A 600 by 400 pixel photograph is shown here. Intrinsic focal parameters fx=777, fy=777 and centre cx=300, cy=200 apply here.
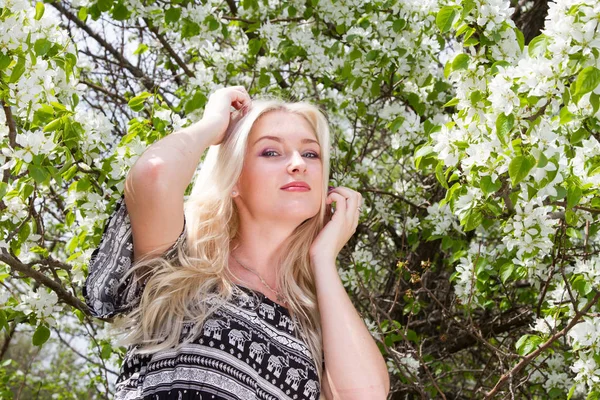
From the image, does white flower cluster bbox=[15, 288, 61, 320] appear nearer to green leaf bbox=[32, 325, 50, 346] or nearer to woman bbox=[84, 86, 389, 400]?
green leaf bbox=[32, 325, 50, 346]

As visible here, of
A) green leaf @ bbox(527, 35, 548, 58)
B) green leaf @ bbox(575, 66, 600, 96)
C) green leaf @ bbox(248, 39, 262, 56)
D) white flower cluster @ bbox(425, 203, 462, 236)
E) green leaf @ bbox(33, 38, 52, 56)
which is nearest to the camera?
green leaf @ bbox(575, 66, 600, 96)

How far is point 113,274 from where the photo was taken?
1934 millimetres

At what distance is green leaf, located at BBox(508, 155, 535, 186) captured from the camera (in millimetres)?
1913

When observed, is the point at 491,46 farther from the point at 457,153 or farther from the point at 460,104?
the point at 457,153

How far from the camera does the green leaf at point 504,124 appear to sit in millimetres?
1927

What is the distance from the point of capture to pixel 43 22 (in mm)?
2283

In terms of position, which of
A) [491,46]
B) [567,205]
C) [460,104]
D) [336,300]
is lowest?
[336,300]

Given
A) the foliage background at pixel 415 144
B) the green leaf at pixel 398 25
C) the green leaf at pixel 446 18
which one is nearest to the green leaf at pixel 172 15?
the foliage background at pixel 415 144

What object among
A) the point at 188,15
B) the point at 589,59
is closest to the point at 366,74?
the point at 188,15

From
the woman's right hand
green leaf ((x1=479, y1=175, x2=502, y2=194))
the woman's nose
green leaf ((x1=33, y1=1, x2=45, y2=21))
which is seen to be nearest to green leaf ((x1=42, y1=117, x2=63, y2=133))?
green leaf ((x1=33, y1=1, x2=45, y2=21))

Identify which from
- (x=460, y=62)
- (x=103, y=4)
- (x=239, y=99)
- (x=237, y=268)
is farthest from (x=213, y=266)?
(x=103, y=4)

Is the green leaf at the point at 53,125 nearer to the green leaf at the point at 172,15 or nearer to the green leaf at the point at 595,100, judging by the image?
the green leaf at the point at 172,15

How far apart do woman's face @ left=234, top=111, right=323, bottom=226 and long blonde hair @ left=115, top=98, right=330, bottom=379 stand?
0.04 m

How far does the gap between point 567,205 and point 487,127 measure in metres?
0.37
